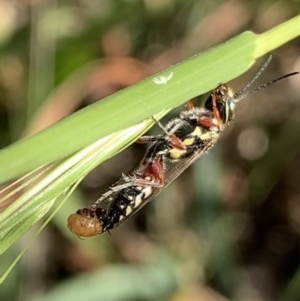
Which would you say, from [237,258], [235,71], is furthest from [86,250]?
[235,71]

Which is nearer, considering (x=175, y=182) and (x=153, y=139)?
(x=153, y=139)

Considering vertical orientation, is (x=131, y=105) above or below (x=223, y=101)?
below

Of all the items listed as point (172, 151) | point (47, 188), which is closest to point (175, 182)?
point (172, 151)

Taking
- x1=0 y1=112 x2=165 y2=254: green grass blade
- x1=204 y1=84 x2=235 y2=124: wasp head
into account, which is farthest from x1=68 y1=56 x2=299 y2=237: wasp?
x1=0 y1=112 x2=165 y2=254: green grass blade

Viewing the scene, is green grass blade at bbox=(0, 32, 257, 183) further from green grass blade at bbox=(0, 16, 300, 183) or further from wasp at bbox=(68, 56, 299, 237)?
wasp at bbox=(68, 56, 299, 237)

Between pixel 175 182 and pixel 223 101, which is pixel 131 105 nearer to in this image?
pixel 223 101

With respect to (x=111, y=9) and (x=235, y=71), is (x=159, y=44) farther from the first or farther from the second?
(x=235, y=71)

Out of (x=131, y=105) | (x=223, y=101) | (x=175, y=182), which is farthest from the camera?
(x=175, y=182)

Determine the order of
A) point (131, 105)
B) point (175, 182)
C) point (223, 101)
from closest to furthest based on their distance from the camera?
1. point (131, 105)
2. point (223, 101)
3. point (175, 182)
